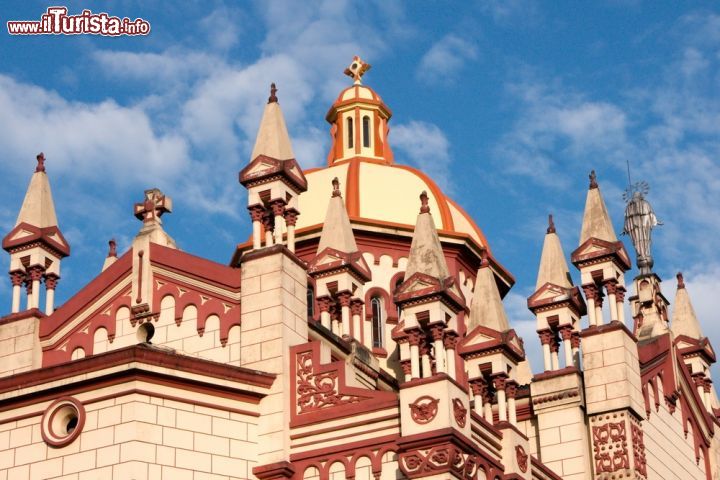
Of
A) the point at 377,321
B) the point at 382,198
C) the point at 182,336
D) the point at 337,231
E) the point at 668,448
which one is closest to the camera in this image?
the point at 182,336

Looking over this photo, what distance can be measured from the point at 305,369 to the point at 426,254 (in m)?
3.31

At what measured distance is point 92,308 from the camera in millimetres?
31703

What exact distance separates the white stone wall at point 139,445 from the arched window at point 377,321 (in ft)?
41.7

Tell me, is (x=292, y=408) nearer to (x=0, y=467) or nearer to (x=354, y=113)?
(x=0, y=467)

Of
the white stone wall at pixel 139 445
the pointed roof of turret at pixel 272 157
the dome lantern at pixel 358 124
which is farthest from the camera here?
the dome lantern at pixel 358 124

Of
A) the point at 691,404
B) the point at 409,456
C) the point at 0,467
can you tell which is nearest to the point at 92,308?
→ the point at 0,467

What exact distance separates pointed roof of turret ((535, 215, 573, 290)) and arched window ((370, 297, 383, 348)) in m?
5.42

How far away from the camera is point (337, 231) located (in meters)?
36.3

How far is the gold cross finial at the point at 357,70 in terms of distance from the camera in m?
49.8

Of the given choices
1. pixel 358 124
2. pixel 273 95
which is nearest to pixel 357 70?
pixel 358 124

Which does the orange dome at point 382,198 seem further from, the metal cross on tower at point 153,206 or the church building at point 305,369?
the metal cross on tower at point 153,206

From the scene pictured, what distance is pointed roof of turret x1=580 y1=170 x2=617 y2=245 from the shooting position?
121ft

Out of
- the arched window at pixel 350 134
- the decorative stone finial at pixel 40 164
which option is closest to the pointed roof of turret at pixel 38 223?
the decorative stone finial at pixel 40 164

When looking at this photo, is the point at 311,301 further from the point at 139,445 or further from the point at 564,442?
the point at 139,445
